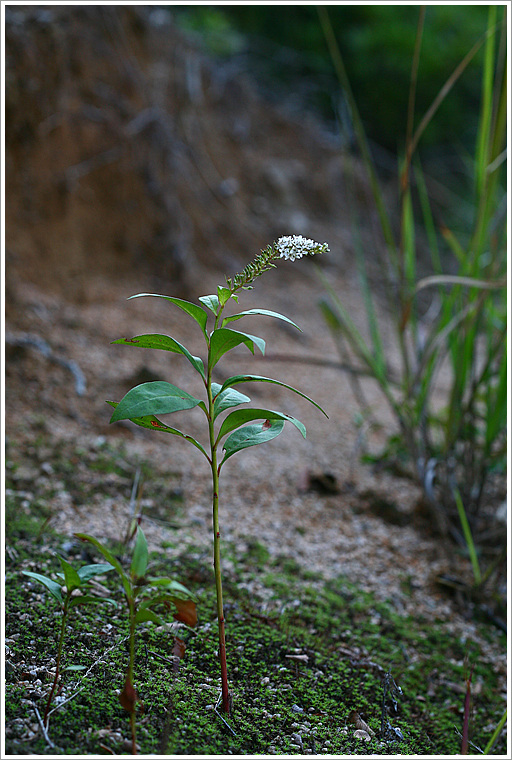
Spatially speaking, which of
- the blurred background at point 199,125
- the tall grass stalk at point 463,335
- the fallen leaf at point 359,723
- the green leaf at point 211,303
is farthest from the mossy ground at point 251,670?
the blurred background at point 199,125

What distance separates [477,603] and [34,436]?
0.91m

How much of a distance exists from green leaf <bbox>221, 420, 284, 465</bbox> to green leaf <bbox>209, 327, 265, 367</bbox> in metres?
0.07

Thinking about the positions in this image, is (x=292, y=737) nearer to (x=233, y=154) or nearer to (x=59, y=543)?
(x=59, y=543)

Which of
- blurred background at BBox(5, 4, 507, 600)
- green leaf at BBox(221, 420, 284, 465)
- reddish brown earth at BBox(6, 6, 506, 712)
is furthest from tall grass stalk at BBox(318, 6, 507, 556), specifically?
green leaf at BBox(221, 420, 284, 465)

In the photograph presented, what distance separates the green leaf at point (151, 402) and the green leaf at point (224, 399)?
38 millimetres

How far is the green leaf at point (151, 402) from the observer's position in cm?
47

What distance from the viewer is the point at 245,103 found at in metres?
3.22

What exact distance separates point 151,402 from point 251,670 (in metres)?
0.38

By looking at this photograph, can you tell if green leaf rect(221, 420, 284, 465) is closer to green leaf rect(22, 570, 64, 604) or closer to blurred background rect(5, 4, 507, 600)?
green leaf rect(22, 570, 64, 604)

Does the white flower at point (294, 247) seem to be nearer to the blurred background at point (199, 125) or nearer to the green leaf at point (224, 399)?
the green leaf at point (224, 399)

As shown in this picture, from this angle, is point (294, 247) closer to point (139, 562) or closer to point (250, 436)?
point (250, 436)

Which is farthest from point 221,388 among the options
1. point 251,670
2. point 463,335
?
point 463,335

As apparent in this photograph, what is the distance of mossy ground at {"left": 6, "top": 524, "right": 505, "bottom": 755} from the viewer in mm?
540

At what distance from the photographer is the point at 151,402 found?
1.57 feet
